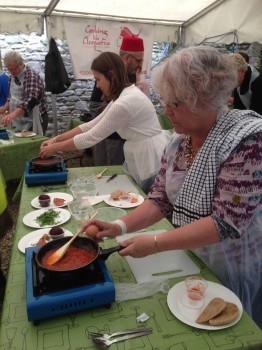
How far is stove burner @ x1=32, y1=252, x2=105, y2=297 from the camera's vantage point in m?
0.90

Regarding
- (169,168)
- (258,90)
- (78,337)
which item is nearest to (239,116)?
(169,168)

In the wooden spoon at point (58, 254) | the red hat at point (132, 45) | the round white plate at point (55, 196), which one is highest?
the red hat at point (132, 45)

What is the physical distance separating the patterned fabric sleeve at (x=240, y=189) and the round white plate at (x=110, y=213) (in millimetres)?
633

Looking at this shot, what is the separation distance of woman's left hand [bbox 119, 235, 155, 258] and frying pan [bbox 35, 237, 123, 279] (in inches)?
0.9

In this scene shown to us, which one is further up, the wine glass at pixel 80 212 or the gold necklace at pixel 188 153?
the gold necklace at pixel 188 153

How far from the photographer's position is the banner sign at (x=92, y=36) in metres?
4.64

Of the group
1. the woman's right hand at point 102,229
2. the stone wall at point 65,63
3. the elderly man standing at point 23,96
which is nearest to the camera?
the woman's right hand at point 102,229

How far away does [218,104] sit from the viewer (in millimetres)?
1044

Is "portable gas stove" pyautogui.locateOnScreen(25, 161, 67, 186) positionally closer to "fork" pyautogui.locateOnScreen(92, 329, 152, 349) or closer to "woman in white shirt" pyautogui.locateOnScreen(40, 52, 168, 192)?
"woman in white shirt" pyautogui.locateOnScreen(40, 52, 168, 192)

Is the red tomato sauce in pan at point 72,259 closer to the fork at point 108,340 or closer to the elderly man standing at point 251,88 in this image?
the fork at point 108,340

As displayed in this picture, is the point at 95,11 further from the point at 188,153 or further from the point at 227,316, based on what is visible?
the point at 227,316

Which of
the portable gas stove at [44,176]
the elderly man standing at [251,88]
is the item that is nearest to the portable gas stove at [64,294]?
the portable gas stove at [44,176]

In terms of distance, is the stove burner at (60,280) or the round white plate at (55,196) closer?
the stove burner at (60,280)

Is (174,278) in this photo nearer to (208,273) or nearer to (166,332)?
(208,273)
